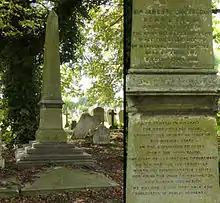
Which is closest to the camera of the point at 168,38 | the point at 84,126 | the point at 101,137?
the point at 168,38

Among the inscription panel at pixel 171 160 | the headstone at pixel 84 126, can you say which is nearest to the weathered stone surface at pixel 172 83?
the inscription panel at pixel 171 160

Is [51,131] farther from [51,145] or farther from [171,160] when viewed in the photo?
[171,160]

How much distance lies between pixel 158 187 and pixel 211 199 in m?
0.64

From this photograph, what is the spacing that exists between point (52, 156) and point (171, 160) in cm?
574

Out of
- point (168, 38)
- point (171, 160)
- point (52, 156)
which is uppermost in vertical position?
point (168, 38)

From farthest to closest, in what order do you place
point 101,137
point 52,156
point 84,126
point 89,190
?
point 84,126 → point 101,137 → point 52,156 → point 89,190

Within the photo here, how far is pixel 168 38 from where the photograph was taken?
4121 mm

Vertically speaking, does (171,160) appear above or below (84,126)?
above

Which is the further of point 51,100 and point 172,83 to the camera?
point 51,100

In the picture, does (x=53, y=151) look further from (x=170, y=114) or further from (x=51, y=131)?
(x=170, y=114)

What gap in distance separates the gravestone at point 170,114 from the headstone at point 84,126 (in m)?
11.8

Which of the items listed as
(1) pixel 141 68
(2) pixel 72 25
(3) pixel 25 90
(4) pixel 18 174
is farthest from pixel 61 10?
(1) pixel 141 68

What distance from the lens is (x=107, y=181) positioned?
24.6ft

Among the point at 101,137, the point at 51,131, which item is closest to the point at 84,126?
the point at 101,137
